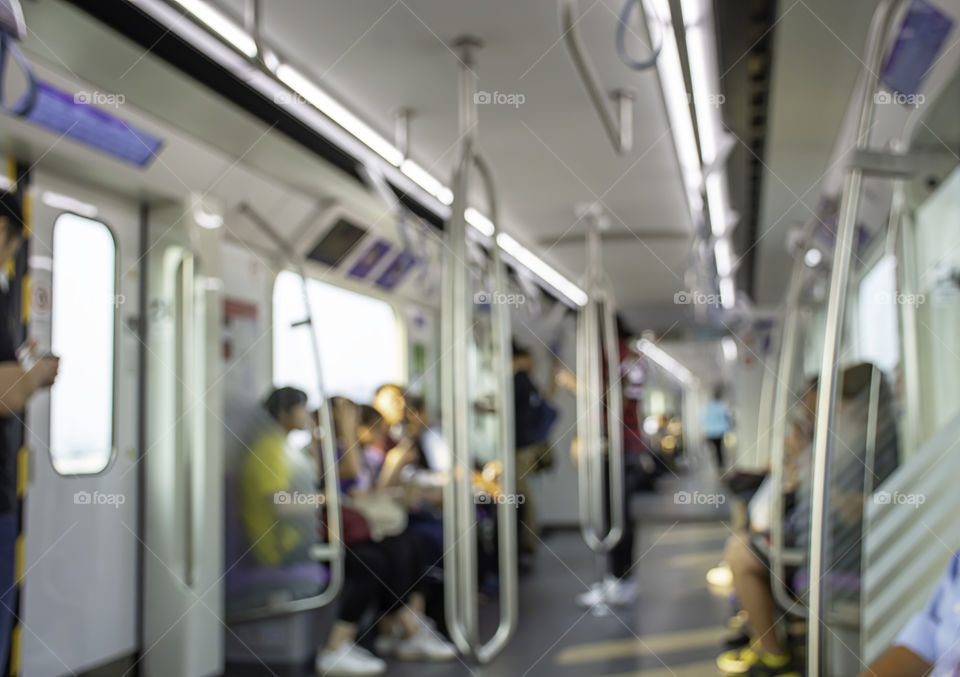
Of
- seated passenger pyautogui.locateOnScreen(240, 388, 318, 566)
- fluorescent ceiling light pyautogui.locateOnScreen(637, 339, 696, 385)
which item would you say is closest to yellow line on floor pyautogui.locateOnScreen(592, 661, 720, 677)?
seated passenger pyautogui.locateOnScreen(240, 388, 318, 566)

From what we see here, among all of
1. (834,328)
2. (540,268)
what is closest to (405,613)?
(834,328)

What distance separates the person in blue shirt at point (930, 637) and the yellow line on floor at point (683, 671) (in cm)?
179

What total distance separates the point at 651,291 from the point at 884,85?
542cm

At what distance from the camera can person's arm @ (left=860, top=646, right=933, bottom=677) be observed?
184 centimetres

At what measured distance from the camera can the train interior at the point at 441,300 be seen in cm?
262

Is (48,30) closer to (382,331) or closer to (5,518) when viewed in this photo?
(5,518)

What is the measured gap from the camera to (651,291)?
27.9 feet

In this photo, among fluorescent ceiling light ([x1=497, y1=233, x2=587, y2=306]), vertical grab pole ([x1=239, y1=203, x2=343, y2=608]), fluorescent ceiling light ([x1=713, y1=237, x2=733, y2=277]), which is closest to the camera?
vertical grab pole ([x1=239, y1=203, x2=343, y2=608])

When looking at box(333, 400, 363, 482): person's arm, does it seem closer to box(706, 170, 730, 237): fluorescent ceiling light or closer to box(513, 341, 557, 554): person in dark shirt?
box(513, 341, 557, 554): person in dark shirt

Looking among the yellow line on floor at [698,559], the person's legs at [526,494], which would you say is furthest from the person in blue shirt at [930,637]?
the yellow line on floor at [698,559]

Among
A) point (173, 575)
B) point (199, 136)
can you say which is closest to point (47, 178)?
point (199, 136)

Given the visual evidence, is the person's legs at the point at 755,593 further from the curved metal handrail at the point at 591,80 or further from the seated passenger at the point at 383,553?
the curved metal handrail at the point at 591,80

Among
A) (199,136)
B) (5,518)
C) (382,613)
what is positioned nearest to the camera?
(5,518)

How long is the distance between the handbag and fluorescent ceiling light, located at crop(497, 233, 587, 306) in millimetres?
1842
